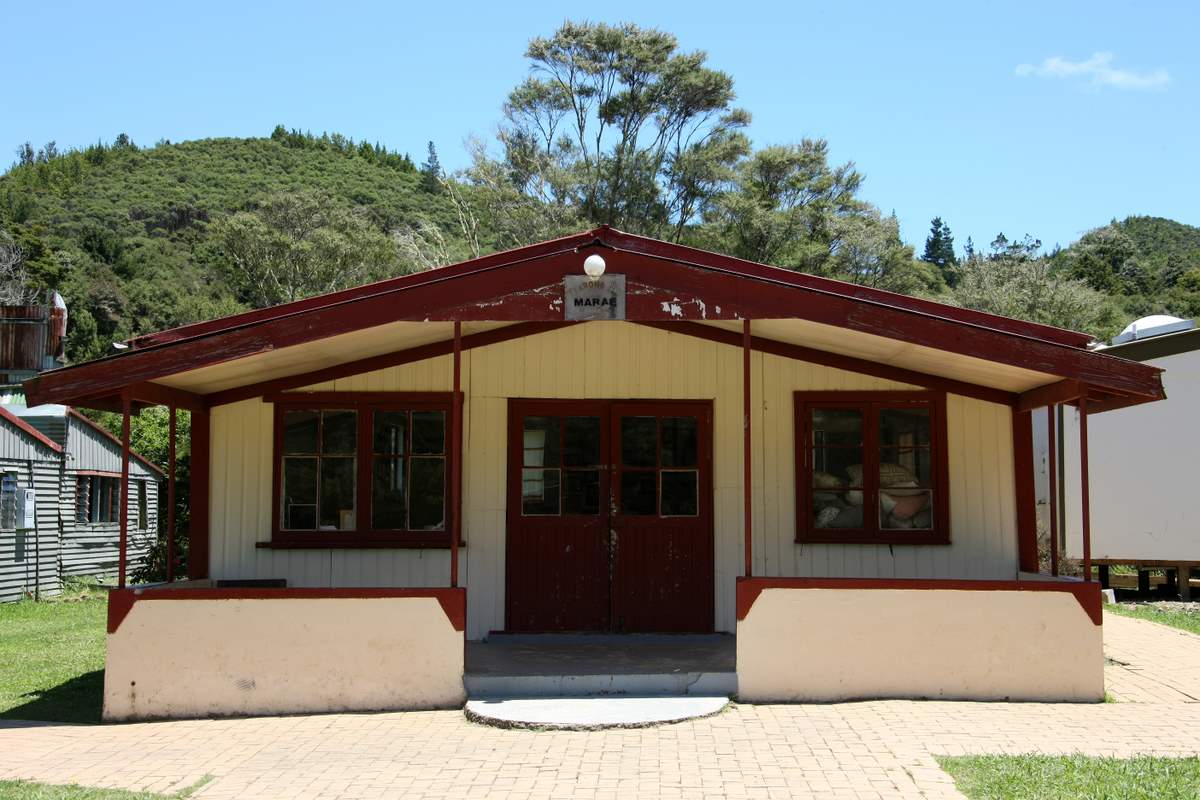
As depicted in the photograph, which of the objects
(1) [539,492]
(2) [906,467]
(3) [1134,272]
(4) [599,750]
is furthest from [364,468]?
(3) [1134,272]

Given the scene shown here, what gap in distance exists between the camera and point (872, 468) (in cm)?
986

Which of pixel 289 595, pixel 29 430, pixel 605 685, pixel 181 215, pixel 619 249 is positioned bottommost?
pixel 605 685

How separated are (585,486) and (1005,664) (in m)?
3.77

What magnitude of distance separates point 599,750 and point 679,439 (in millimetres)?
3887

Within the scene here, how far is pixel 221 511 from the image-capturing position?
9.84 metres

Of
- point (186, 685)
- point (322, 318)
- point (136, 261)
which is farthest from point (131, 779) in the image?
point (136, 261)

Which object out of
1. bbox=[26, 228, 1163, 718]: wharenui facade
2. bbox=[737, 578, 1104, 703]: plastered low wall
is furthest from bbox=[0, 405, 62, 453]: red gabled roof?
bbox=[737, 578, 1104, 703]: plastered low wall

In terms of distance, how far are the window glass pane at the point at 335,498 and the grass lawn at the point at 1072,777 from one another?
5581 millimetres

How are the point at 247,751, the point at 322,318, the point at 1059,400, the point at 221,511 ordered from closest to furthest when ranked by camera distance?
the point at 247,751
the point at 322,318
the point at 1059,400
the point at 221,511

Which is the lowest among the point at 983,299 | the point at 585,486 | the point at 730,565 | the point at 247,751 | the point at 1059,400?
the point at 247,751

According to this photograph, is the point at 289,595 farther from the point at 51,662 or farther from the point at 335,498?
the point at 51,662

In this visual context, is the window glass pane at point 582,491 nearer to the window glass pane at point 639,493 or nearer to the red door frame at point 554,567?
the red door frame at point 554,567

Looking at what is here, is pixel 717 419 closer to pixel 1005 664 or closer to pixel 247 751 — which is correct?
pixel 1005 664

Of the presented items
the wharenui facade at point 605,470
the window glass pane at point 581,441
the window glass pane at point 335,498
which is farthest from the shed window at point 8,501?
the window glass pane at point 581,441
